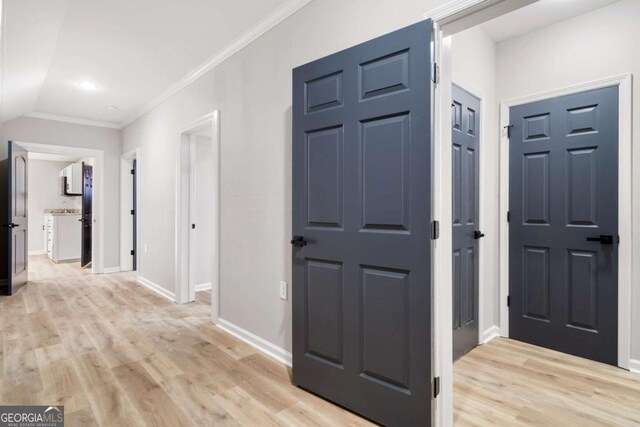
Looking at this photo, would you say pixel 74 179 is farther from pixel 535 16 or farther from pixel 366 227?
pixel 535 16

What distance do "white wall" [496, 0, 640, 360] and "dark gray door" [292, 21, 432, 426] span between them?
6.06 feet

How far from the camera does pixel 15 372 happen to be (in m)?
2.19

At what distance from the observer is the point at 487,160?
2.82 meters

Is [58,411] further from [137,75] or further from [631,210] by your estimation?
[631,210]

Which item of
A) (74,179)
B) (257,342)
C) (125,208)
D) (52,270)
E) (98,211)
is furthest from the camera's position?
(74,179)

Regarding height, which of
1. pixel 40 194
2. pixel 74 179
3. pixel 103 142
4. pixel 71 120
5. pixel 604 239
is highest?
pixel 71 120

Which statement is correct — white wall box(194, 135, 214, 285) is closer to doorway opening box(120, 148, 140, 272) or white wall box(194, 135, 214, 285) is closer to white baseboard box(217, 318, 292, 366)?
white baseboard box(217, 318, 292, 366)

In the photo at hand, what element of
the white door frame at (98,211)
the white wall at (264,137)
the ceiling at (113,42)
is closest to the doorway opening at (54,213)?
the white door frame at (98,211)

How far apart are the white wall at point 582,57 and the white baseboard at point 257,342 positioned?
2.41m

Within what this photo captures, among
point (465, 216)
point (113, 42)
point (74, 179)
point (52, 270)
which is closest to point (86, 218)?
point (52, 270)

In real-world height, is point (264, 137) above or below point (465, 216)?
above

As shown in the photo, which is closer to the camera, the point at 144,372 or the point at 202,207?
the point at 144,372

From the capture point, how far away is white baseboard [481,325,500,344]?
9.10ft

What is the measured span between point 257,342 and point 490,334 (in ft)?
6.55
